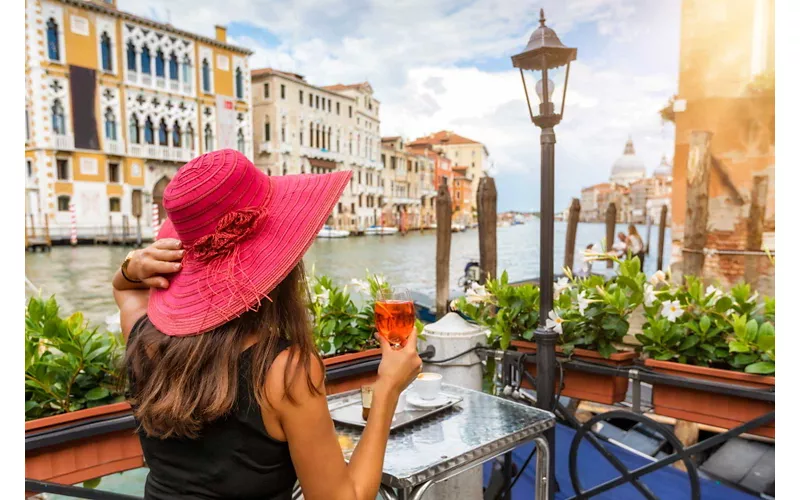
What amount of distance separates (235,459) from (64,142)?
85.9 feet

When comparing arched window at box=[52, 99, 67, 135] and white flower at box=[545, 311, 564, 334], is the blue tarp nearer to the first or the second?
white flower at box=[545, 311, 564, 334]

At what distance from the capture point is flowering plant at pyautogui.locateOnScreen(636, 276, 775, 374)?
4.57ft

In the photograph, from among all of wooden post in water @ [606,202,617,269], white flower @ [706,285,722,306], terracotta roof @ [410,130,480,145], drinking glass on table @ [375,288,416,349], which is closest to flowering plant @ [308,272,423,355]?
drinking glass on table @ [375,288,416,349]

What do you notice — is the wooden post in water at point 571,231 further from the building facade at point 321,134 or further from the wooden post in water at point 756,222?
the building facade at point 321,134

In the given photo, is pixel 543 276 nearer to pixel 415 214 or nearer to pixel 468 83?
pixel 468 83

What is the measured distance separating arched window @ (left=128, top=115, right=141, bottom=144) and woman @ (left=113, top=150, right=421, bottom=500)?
2692 centimetres

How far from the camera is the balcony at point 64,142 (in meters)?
22.5

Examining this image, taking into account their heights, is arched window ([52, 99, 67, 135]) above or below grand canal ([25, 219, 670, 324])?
above

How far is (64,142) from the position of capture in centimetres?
2262

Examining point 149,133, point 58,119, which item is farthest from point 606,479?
point 149,133

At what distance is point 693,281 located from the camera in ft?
5.33

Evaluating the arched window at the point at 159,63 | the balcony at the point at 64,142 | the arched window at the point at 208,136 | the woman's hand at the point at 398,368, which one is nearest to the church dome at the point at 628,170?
the arched window at the point at 208,136
